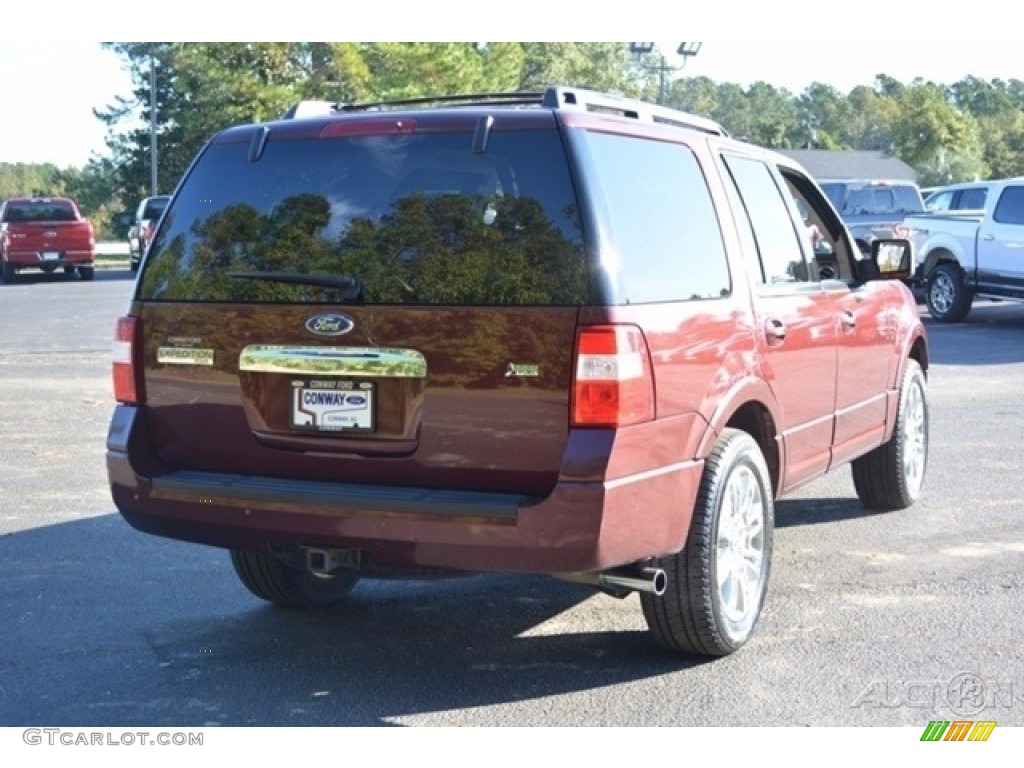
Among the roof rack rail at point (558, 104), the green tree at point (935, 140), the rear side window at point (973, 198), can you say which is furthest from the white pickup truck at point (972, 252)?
the green tree at point (935, 140)

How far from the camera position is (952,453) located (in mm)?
9719

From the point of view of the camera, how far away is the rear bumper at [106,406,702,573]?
14.6ft

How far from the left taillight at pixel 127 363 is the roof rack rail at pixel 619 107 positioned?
1.72 m

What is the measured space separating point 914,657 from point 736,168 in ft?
6.92

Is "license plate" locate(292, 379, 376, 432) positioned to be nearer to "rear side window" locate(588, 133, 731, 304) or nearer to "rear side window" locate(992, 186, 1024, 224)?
"rear side window" locate(588, 133, 731, 304)

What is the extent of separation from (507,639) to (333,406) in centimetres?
135

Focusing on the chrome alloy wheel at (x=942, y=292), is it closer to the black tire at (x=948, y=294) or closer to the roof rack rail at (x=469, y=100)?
the black tire at (x=948, y=294)

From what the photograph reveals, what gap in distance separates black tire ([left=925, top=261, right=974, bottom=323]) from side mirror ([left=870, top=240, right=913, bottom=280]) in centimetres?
1318

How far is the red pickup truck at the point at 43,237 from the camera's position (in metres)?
31.6

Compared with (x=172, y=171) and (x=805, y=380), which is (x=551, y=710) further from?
(x=172, y=171)

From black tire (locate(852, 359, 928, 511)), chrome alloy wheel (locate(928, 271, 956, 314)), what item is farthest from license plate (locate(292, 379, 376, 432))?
chrome alloy wheel (locate(928, 271, 956, 314))

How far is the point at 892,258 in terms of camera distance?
719 centimetres

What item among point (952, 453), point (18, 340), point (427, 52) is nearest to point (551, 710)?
point (952, 453)

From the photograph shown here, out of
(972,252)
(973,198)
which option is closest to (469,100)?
(972,252)
